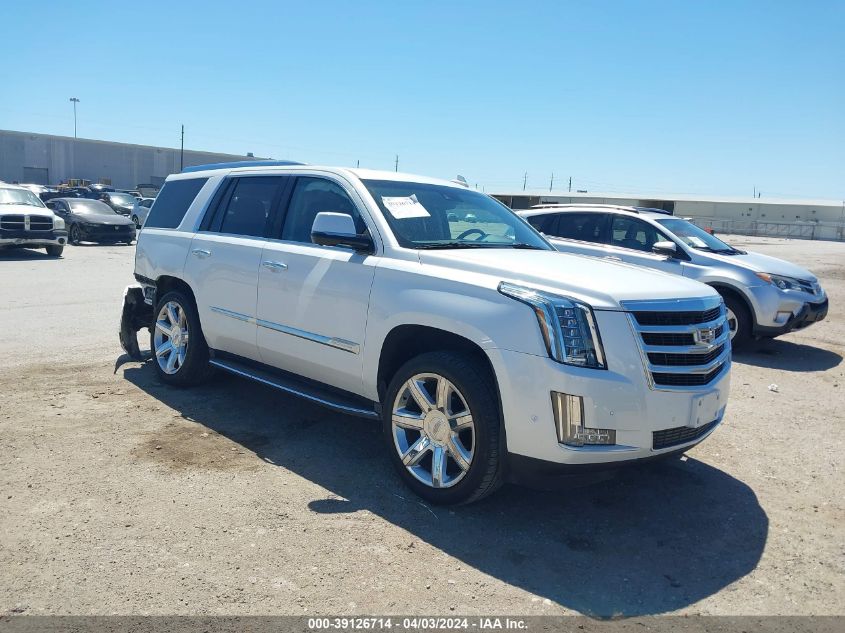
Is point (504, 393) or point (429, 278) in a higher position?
point (429, 278)

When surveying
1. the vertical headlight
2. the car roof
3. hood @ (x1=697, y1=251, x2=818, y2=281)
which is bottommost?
the vertical headlight

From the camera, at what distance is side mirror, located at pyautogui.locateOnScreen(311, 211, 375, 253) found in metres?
4.37

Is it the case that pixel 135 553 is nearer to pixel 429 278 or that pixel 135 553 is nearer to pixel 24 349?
pixel 429 278

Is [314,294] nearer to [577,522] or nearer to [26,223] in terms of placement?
[577,522]

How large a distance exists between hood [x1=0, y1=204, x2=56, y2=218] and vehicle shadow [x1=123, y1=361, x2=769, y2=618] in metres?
14.3

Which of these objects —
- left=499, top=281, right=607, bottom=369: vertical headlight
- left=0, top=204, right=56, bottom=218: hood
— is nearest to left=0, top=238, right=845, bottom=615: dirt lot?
left=499, top=281, right=607, bottom=369: vertical headlight

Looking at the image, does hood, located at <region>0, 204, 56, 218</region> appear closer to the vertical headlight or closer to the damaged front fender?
the damaged front fender

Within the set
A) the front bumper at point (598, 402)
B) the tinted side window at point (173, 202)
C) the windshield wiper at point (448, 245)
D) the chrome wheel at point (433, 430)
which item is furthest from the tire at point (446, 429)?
the tinted side window at point (173, 202)

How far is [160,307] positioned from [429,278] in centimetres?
335

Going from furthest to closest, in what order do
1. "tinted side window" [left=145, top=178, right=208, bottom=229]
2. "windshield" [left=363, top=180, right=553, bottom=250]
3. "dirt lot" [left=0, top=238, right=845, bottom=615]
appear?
"tinted side window" [left=145, top=178, right=208, bottom=229] < "windshield" [left=363, top=180, right=553, bottom=250] < "dirt lot" [left=0, top=238, right=845, bottom=615]

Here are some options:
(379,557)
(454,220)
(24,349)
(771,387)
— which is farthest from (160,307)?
(771,387)

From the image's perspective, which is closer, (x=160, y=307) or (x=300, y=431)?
(x=300, y=431)

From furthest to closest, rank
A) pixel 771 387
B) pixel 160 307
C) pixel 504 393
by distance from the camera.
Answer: pixel 771 387, pixel 160 307, pixel 504 393

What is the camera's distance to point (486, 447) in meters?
3.68
